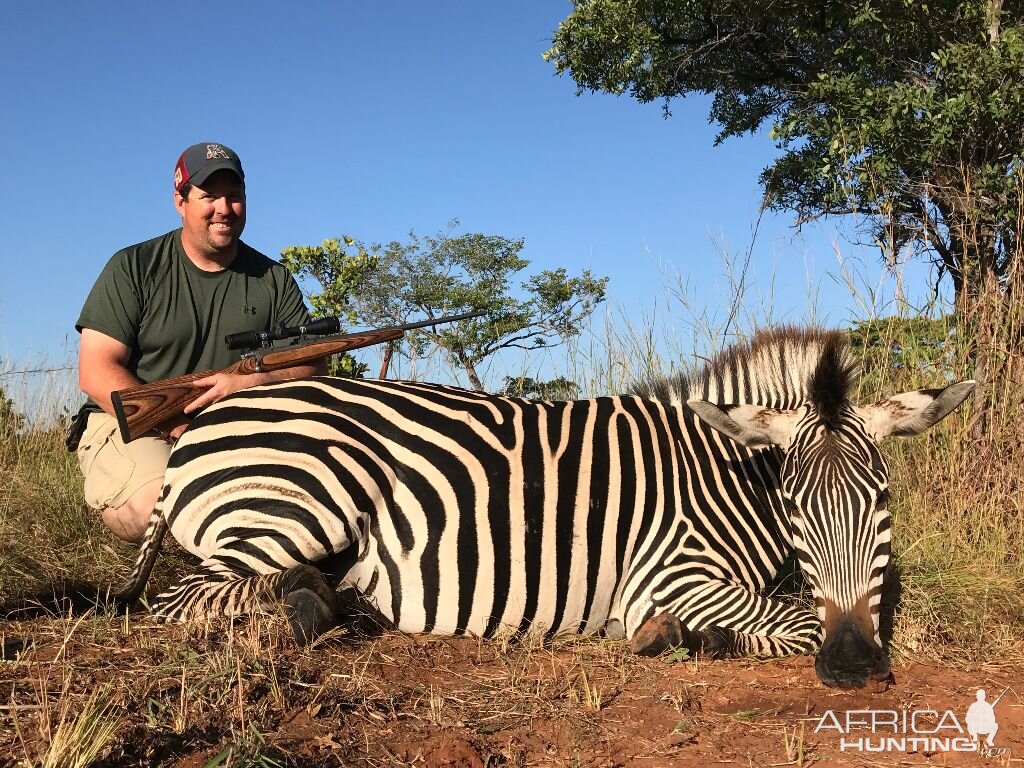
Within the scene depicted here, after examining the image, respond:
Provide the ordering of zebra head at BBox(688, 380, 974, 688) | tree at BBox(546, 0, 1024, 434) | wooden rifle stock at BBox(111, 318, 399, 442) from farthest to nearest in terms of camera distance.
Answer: tree at BBox(546, 0, 1024, 434) → wooden rifle stock at BBox(111, 318, 399, 442) → zebra head at BBox(688, 380, 974, 688)

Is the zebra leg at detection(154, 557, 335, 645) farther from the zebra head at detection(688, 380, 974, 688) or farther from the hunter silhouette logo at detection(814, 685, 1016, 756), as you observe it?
the hunter silhouette logo at detection(814, 685, 1016, 756)

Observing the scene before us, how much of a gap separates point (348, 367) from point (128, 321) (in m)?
3.28

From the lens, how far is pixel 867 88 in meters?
8.66

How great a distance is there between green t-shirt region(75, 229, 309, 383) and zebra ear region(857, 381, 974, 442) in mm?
3207

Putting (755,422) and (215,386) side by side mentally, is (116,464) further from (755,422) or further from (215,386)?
(755,422)

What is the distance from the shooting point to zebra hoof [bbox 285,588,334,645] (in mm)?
2822

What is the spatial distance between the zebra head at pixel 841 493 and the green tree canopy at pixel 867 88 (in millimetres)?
2195

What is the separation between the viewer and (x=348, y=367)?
7559 mm

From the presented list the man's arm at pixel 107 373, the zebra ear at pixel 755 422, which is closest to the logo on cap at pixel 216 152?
the man's arm at pixel 107 373

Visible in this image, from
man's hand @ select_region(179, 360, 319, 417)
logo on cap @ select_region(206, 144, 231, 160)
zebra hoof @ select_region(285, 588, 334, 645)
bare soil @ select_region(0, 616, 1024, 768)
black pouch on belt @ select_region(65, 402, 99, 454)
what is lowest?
bare soil @ select_region(0, 616, 1024, 768)

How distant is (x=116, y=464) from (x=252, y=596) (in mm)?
1638

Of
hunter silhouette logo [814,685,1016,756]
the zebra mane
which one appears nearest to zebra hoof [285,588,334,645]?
hunter silhouette logo [814,685,1016,756]

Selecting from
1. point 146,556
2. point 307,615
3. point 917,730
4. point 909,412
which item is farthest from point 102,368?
point 917,730

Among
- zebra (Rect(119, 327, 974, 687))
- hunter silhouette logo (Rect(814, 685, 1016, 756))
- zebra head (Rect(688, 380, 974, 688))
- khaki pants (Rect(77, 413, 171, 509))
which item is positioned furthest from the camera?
khaki pants (Rect(77, 413, 171, 509))
